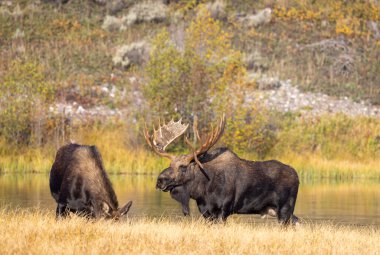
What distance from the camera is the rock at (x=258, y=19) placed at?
5656 centimetres

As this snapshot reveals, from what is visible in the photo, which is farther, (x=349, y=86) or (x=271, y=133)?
(x=349, y=86)

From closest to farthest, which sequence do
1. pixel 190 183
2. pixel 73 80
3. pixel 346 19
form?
pixel 190 183 < pixel 73 80 < pixel 346 19

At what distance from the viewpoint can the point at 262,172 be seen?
17.7 m

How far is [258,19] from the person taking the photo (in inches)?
2235

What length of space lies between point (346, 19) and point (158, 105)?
26020 millimetres

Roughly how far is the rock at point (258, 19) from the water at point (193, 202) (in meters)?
26.5

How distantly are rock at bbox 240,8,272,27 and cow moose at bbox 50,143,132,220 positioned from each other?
39.9 m

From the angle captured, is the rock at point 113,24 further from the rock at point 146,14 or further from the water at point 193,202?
the water at point 193,202

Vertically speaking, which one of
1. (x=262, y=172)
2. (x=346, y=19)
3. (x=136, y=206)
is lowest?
(x=136, y=206)

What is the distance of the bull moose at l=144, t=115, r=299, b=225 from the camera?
17.1 metres

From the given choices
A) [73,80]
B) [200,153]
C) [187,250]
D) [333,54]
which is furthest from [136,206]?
[333,54]

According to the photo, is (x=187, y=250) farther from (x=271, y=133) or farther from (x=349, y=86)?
(x=349, y=86)

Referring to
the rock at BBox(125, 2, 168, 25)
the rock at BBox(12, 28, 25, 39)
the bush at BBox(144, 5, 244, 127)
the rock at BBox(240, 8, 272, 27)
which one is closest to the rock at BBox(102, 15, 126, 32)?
the rock at BBox(125, 2, 168, 25)

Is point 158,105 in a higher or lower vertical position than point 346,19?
lower
